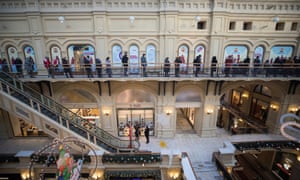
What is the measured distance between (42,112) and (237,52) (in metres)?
14.4

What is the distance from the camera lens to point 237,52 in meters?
12.3

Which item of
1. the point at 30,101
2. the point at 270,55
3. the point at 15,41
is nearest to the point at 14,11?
the point at 15,41

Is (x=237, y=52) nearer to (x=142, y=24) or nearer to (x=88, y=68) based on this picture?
(x=142, y=24)

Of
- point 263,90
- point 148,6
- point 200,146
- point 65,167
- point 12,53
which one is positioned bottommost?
point 200,146

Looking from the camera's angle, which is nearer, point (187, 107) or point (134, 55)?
point (134, 55)

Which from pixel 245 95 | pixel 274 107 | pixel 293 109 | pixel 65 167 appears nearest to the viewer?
pixel 65 167

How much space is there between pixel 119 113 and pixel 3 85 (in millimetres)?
7575

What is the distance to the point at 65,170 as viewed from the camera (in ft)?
18.0

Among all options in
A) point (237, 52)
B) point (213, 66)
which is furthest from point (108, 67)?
point (237, 52)

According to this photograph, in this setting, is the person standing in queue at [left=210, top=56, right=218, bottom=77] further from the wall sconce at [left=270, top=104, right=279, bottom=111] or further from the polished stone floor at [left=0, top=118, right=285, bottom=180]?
the wall sconce at [left=270, top=104, right=279, bottom=111]

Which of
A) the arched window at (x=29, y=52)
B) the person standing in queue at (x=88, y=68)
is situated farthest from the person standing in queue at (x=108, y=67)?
the arched window at (x=29, y=52)

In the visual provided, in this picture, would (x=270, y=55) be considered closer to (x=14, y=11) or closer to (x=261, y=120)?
(x=261, y=120)

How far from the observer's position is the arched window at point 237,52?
12211mm

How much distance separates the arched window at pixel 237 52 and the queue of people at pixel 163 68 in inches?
29.2
